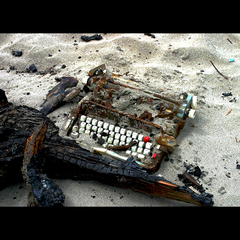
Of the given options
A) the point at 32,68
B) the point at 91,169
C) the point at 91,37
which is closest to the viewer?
the point at 91,169

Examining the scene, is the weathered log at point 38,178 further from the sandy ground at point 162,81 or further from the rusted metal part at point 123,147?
the rusted metal part at point 123,147

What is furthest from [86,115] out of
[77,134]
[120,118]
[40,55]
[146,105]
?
[40,55]

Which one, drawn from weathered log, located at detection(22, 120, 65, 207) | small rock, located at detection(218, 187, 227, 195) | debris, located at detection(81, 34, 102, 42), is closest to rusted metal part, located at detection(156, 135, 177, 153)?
small rock, located at detection(218, 187, 227, 195)

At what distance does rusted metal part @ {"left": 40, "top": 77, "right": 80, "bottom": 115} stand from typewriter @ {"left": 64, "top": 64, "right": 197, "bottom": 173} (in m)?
0.50

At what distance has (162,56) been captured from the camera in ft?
Result: 23.6

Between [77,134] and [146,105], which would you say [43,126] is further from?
[146,105]

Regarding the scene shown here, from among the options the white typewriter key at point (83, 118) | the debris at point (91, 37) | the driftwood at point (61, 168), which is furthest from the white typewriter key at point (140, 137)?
the debris at point (91, 37)

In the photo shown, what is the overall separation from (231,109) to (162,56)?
2779mm

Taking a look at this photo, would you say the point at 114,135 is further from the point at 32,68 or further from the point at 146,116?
the point at 32,68

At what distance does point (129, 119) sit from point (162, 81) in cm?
221

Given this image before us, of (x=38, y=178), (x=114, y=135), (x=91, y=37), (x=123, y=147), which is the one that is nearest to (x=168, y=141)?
(x=123, y=147)

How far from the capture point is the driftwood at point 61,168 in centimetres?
319

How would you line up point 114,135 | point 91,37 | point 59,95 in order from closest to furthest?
point 114,135, point 59,95, point 91,37

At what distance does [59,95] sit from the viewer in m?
5.60
